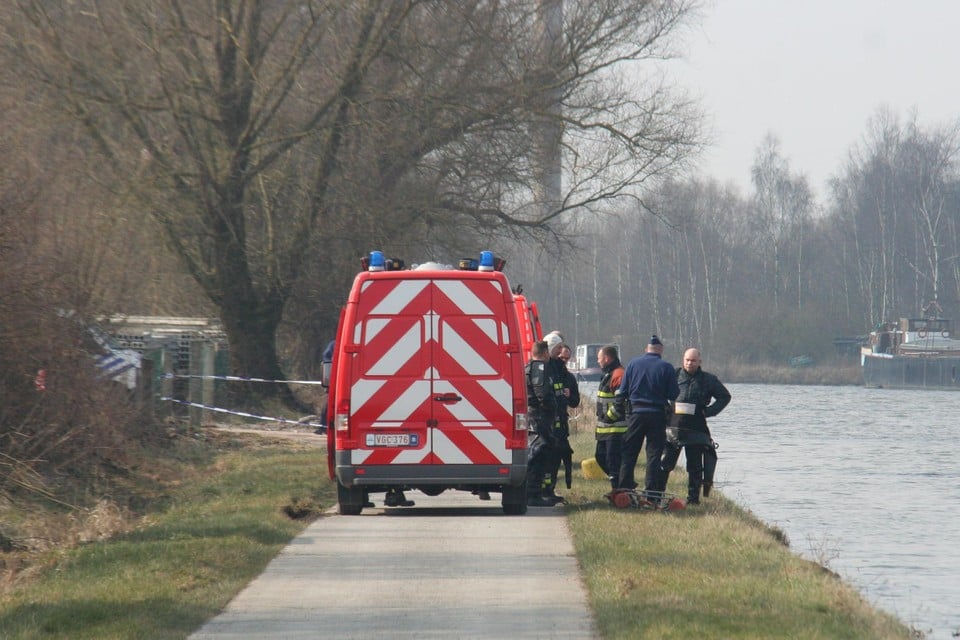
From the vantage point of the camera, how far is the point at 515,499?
47.2 ft

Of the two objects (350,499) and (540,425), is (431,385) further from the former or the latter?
(540,425)

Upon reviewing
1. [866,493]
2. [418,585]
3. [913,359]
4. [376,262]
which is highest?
[376,262]

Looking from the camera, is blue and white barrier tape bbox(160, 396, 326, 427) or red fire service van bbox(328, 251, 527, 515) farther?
blue and white barrier tape bbox(160, 396, 326, 427)

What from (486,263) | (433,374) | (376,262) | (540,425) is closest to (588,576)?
(433,374)

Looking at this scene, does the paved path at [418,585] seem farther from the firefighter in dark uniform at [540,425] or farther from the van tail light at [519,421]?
the firefighter in dark uniform at [540,425]

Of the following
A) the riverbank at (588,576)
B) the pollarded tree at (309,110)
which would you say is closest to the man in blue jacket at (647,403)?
the riverbank at (588,576)

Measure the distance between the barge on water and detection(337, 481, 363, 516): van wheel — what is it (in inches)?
2827

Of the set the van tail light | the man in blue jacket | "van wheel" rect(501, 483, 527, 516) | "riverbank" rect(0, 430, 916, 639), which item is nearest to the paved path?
"riverbank" rect(0, 430, 916, 639)

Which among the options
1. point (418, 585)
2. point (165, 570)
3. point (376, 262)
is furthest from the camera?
point (376, 262)

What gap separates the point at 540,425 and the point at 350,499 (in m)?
2.24

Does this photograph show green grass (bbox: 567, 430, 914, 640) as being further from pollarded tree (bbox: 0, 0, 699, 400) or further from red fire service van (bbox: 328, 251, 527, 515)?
pollarded tree (bbox: 0, 0, 699, 400)

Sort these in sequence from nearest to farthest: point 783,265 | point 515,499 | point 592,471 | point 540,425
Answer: point 515,499, point 540,425, point 592,471, point 783,265

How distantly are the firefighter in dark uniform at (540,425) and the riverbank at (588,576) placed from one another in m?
A: 0.48

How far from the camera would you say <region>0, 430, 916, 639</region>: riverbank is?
8500 millimetres
